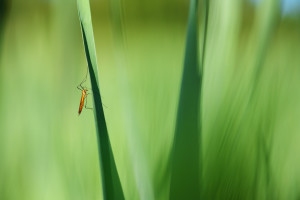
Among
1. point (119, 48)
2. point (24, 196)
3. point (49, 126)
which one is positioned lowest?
point (24, 196)

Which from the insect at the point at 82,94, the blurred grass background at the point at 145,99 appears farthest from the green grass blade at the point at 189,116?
the insect at the point at 82,94

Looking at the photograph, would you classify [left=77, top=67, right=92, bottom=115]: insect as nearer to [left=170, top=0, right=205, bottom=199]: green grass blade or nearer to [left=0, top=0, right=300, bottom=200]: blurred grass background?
[left=0, top=0, right=300, bottom=200]: blurred grass background

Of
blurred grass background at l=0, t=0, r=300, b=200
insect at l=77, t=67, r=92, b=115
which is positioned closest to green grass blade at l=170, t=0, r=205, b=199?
blurred grass background at l=0, t=0, r=300, b=200

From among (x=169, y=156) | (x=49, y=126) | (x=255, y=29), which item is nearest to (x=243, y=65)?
(x=255, y=29)

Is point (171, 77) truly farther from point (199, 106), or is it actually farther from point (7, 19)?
point (7, 19)

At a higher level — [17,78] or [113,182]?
[17,78]
